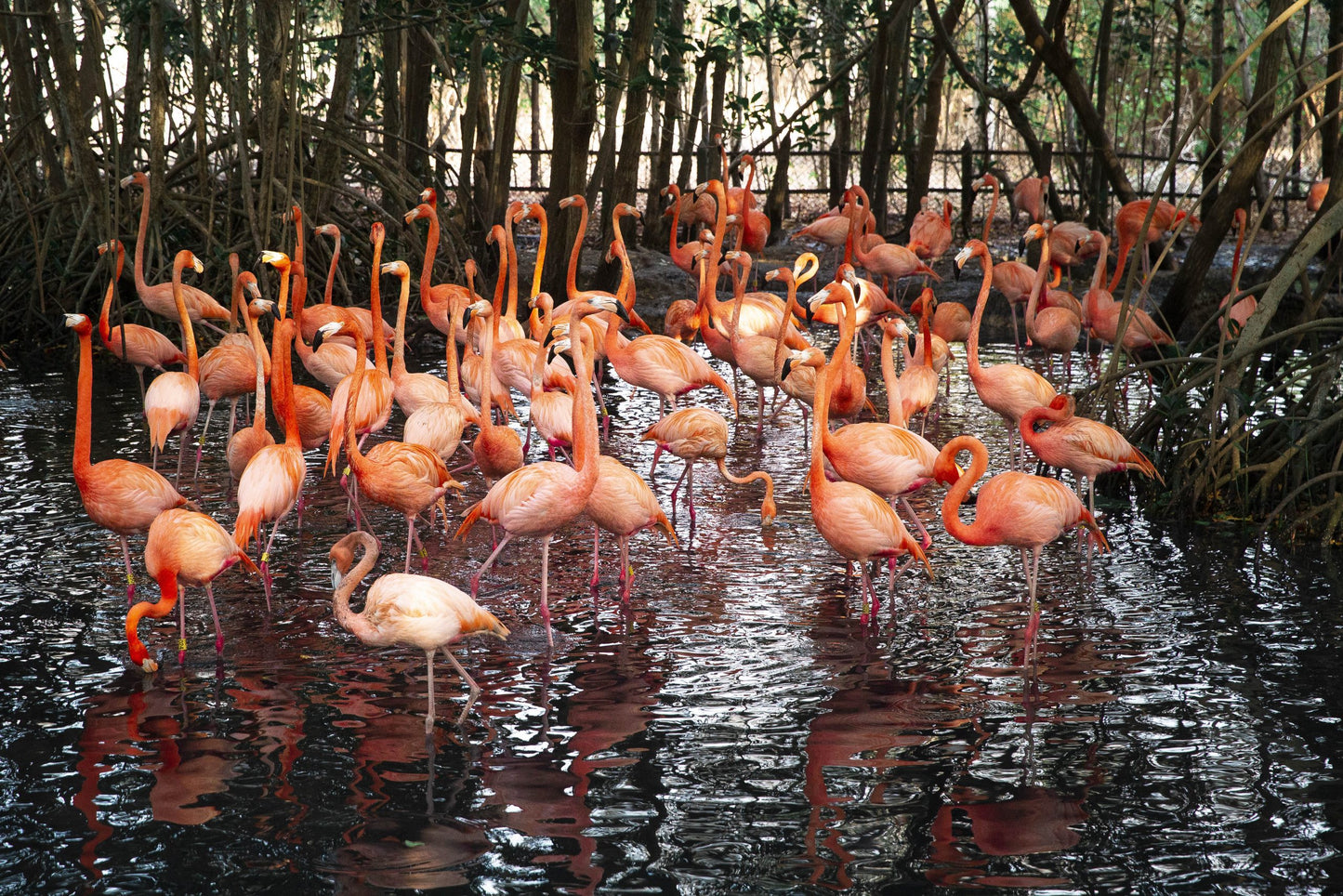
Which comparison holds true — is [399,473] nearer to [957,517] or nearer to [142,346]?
[957,517]

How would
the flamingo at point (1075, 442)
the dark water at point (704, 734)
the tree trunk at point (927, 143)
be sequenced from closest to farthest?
the dark water at point (704, 734) < the flamingo at point (1075, 442) < the tree trunk at point (927, 143)

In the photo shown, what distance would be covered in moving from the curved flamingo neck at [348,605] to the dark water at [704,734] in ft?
1.09

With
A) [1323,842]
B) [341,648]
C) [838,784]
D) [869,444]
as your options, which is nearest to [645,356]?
[869,444]

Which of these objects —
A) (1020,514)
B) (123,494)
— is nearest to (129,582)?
(123,494)

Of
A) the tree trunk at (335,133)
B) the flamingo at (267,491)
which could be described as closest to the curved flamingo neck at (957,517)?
the flamingo at (267,491)

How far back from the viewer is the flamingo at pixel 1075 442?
244 inches

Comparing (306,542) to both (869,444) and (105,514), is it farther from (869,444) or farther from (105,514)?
(869,444)

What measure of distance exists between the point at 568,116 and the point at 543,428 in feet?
18.7

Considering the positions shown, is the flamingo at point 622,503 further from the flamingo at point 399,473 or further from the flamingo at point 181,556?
the flamingo at point 181,556

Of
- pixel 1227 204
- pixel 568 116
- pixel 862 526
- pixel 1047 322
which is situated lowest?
pixel 862 526

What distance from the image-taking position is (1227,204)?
7.98 m

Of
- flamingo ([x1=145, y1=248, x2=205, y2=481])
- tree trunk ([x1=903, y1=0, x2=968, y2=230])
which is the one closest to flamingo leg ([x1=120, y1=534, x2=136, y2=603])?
flamingo ([x1=145, y1=248, x2=205, y2=481])

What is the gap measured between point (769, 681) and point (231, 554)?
6.93 ft

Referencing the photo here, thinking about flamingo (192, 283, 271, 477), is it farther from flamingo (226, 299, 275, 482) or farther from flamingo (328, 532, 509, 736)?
flamingo (328, 532, 509, 736)
